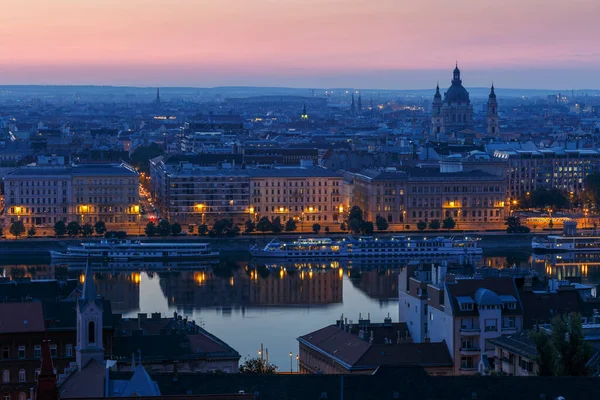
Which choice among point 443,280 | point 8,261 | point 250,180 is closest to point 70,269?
point 8,261

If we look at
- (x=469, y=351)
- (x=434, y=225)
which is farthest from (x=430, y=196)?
(x=469, y=351)

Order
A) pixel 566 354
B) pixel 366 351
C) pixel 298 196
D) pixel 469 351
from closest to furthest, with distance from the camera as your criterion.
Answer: pixel 566 354
pixel 366 351
pixel 469 351
pixel 298 196

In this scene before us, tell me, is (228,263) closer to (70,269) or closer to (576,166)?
(70,269)

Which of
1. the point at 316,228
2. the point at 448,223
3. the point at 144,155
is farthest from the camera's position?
the point at 144,155

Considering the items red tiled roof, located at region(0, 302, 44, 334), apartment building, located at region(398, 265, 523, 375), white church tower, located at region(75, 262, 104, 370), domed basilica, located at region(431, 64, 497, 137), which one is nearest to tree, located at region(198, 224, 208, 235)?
apartment building, located at region(398, 265, 523, 375)

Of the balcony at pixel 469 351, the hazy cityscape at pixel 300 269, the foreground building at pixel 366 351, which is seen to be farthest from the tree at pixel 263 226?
the balcony at pixel 469 351

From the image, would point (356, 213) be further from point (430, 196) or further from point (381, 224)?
point (430, 196)

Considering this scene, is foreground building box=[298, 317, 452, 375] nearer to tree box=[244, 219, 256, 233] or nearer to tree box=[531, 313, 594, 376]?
tree box=[531, 313, 594, 376]
